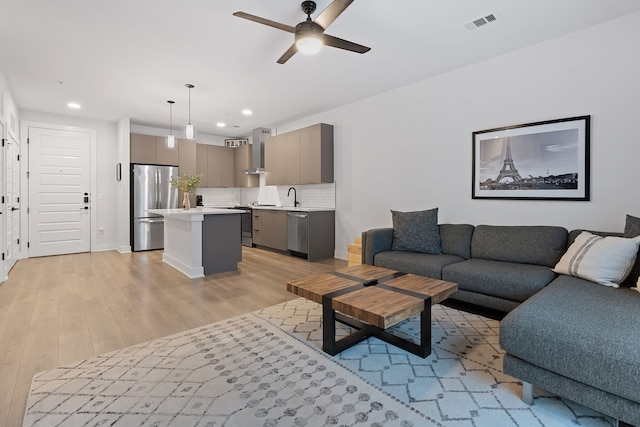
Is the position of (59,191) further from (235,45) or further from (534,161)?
(534,161)

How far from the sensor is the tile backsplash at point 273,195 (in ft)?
19.2

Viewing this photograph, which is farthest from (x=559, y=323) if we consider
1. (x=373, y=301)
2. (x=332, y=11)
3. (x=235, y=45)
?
(x=235, y=45)

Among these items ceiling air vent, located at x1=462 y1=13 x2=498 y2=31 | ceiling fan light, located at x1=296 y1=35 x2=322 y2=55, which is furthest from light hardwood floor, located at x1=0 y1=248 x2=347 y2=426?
ceiling air vent, located at x1=462 y1=13 x2=498 y2=31

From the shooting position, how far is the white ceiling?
263cm

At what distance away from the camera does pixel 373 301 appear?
203 centimetres

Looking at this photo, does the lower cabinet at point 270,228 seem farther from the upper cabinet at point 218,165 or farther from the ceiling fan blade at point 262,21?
the ceiling fan blade at point 262,21

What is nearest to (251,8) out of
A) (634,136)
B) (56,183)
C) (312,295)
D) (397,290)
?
(312,295)

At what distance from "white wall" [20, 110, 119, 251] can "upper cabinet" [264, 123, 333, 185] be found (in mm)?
2972

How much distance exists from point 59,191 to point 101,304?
162 inches

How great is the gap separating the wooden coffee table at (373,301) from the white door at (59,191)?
5.96 m

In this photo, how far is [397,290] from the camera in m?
2.28

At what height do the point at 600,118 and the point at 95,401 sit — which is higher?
the point at 600,118

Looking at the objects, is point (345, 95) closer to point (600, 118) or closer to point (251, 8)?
point (251, 8)

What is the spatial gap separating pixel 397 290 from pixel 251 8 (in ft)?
8.43
